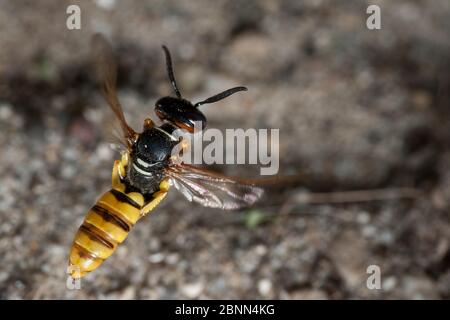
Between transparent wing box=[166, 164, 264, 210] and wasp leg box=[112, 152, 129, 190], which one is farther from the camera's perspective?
wasp leg box=[112, 152, 129, 190]

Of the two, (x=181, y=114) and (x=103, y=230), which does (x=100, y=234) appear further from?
(x=181, y=114)

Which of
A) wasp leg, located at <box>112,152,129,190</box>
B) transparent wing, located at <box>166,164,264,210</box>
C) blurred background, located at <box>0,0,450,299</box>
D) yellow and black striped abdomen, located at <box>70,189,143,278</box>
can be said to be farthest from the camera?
blurred background, located at <box>0,0,450,299</box>

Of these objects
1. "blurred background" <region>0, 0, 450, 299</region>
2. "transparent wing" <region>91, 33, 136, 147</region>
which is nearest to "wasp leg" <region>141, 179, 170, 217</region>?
"transparent wing" <region>91, 33, 136, 147</region>

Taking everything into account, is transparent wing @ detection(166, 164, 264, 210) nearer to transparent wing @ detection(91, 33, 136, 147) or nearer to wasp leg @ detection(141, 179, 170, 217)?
wasp leg @ detection(141, 179, 170, 217)

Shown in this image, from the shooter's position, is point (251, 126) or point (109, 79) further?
point (251, 126)

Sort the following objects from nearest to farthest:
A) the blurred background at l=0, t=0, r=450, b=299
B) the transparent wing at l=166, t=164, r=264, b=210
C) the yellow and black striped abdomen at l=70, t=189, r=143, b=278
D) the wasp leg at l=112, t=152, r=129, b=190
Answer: the yellow and black striped abdomen at l=70, t=189, r=143, b=278
the transparent wing at l=166, t=164, r=264, b=210
the wasp leg at l=112, t=152, r=129, b=190
the blurred background at l=0, t=0, r=450, b=299

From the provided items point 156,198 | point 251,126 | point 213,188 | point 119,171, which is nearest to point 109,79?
point 119,171
